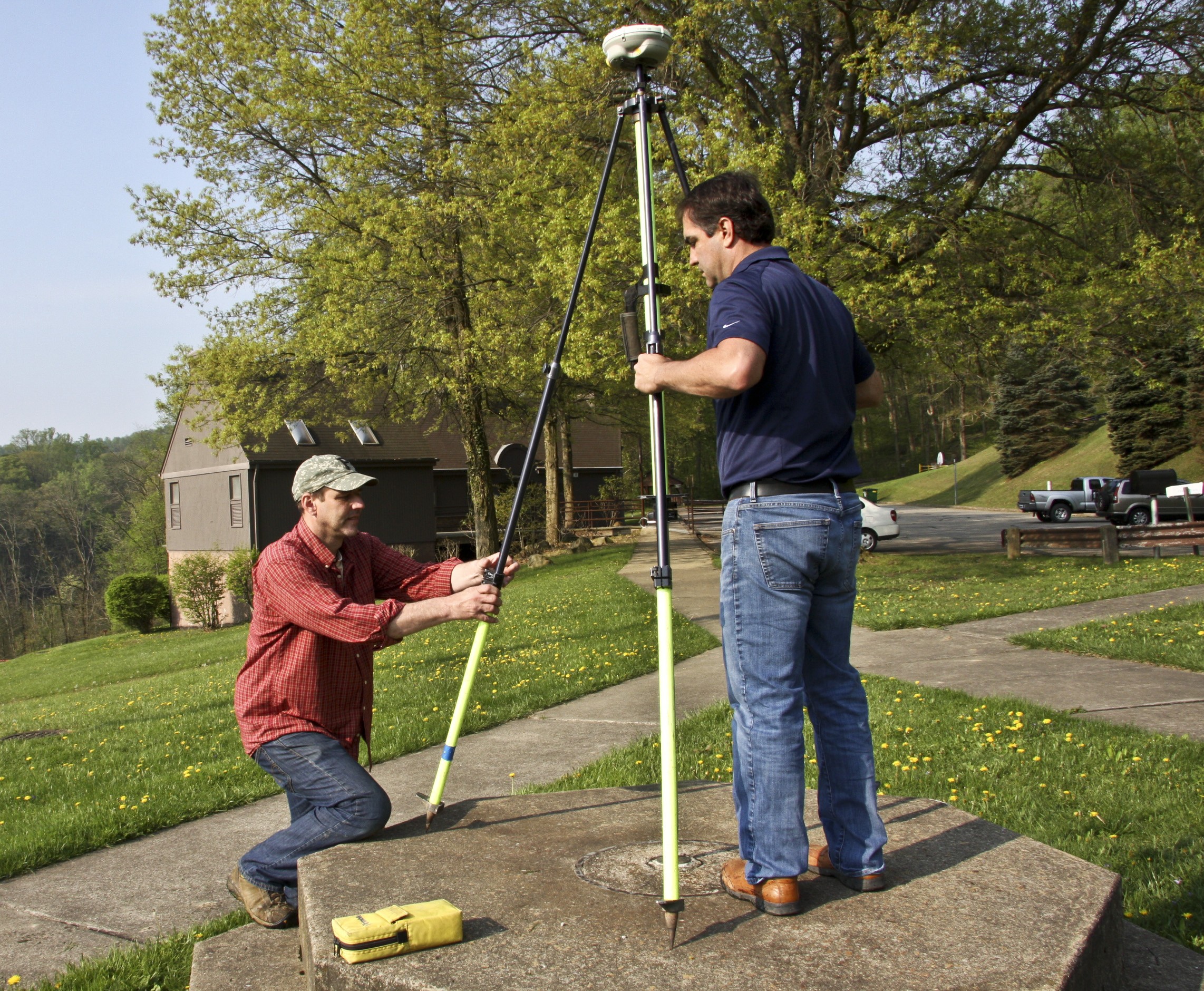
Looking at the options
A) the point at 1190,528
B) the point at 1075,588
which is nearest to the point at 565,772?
the point at 1075,588

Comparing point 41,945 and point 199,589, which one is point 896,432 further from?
point 41,945

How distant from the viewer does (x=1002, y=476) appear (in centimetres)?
5275

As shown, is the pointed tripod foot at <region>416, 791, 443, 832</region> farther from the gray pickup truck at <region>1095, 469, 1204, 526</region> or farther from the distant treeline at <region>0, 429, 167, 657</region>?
the distant treeline at <region>0, 429, 167, 657</region>

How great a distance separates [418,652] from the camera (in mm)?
11016

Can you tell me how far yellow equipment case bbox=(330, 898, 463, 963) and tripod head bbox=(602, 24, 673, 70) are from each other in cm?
265

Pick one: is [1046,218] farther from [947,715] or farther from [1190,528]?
[947,715]

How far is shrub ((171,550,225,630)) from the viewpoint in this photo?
94.3 ft

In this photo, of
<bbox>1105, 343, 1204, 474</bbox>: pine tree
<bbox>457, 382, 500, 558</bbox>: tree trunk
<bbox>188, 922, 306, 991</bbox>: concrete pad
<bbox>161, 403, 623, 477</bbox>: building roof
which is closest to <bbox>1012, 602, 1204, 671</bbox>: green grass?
<bbox>188, 922, 306, 991</bbox>: concrete pad

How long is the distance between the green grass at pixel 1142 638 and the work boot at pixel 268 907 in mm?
6492

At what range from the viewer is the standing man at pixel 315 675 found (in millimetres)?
3488

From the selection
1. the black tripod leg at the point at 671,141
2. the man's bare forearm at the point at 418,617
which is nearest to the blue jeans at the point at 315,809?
the man's bare forearm at the point at 418,617

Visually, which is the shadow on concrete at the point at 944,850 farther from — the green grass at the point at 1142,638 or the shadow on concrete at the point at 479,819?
the green grass at the point at 1142,638

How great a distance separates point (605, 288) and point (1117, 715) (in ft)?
35.2

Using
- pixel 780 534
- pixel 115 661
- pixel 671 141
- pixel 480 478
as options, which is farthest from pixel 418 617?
pixel 480 478
